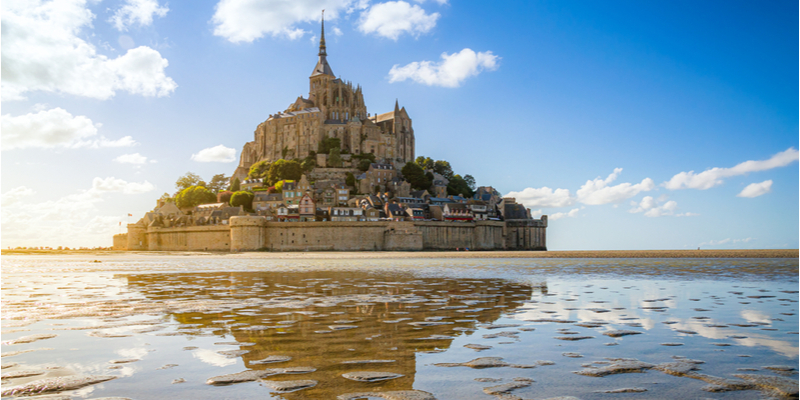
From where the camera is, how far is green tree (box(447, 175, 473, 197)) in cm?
9400

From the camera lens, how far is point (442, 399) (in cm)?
371

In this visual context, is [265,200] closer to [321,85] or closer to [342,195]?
[342,195]

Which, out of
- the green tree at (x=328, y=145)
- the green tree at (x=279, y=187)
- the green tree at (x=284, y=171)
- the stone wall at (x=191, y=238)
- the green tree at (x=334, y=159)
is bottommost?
the stone wall at (x=191, y=238)

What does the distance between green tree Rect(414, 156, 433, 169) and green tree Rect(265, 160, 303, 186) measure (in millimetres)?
25868

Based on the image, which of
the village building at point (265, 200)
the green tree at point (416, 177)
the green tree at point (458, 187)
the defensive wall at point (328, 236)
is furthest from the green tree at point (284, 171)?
the green tree at point (458, 187)

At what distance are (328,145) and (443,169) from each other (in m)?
23.7

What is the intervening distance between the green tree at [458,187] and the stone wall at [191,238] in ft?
→ 140

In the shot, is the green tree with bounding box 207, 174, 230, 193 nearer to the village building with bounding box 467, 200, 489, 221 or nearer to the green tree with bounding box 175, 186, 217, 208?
the green tree with bounding box 175, 186, 217, 208

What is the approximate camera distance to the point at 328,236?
2480 inches

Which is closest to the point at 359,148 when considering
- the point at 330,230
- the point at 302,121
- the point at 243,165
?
the point at 302,121

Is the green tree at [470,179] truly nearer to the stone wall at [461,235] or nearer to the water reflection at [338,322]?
the stone wall at [461,235]

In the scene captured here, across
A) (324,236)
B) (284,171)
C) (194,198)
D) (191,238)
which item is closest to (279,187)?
(284,171)

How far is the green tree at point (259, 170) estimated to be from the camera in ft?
302

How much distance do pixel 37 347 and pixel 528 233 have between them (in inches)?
2938
